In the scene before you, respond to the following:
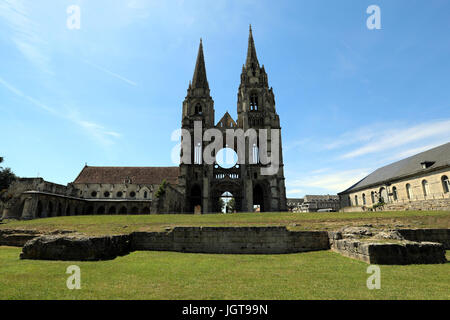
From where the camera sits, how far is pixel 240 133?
156 feet

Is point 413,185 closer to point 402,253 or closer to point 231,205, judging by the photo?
point 402,253

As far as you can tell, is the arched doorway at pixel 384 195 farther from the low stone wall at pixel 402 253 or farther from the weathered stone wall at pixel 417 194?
the low stone wall at pixel 402 253

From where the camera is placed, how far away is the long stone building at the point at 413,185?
27.8m

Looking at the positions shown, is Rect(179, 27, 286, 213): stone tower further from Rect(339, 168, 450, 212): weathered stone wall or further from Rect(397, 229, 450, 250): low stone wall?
Rect(397, 229, 450, 250): low stone wall

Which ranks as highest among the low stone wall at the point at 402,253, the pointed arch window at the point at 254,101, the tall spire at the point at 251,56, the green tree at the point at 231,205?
the tall spire at the point at 251,56

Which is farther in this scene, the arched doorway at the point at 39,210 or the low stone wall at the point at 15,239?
the arched doorway at the point at 39,210

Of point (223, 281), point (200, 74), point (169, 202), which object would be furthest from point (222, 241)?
point (200, 74)

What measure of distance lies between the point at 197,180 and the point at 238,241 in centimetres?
3336

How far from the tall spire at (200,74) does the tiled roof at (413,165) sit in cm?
4032

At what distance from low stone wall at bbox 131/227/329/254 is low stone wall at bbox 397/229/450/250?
444cm

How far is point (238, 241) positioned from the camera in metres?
13.0

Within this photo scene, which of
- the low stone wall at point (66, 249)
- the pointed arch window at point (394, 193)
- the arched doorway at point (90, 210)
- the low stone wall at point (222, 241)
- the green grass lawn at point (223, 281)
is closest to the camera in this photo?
the green grass lawn at point (223, 281)

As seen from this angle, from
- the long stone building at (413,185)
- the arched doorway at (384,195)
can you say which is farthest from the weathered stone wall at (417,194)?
the arched doorway at (384,195)

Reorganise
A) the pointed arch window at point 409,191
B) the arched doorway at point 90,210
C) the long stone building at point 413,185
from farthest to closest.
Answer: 1. the arched doorway at point 90,210
2. the pointed arch window at point 409,191
3. the long stone building at point 413,185
